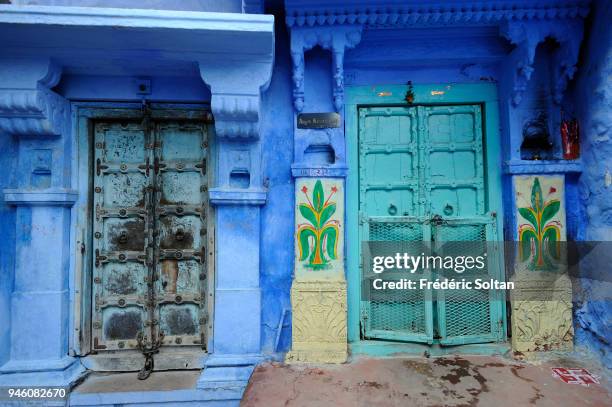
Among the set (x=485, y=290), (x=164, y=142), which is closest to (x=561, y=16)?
Result: (x=485, y=290)

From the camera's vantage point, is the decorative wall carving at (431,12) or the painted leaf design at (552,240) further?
the painted leaf design at (552,240)

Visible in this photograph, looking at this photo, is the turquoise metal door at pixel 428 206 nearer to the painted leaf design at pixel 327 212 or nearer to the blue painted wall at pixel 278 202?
the painted leaf design at pixel 327 212

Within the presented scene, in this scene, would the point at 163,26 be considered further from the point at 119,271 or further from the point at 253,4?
the point at 119,271

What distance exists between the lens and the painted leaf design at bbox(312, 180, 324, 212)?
2.71 m

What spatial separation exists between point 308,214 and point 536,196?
1.84 m

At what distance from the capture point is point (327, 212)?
107 inches

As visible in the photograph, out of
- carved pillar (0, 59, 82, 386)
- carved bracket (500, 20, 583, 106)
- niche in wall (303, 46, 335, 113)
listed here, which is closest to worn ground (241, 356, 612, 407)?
carved pillar (0, 59, 82, 386)

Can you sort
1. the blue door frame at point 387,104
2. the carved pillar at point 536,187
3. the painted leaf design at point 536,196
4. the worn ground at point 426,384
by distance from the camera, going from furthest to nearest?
the blue door frame at point 387,104
the painted leaf design at point 536,196
the carved pillar at point 536,187
the worn ground at point 426,384

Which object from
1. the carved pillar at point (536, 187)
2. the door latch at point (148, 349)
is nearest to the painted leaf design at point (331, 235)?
the carved pillar at point (536, 187)

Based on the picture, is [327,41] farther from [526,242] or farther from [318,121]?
[526,242]

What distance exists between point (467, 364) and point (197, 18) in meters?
3.12

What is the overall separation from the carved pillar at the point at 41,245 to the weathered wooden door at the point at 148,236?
0.78 feet

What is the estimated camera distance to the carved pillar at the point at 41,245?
2.52 m

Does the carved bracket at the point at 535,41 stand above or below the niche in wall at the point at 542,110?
above
